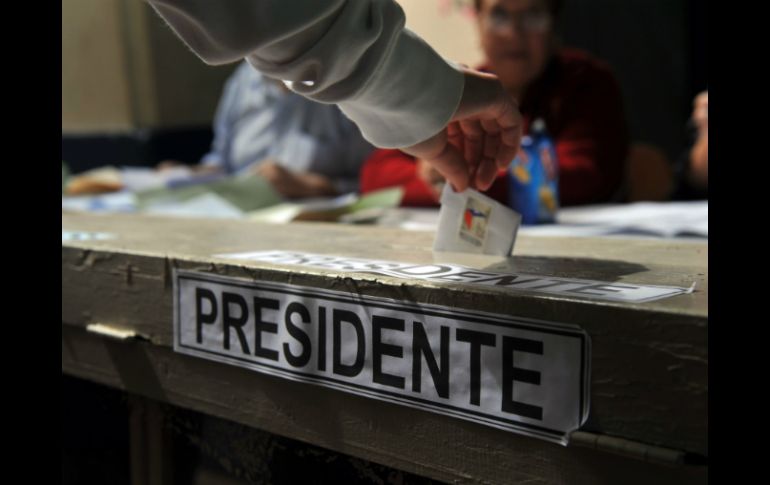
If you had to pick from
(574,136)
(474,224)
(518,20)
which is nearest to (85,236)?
(474,224)

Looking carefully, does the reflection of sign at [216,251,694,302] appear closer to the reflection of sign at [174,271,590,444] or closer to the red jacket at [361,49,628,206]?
the reflection of sign at [174,271,590,444]

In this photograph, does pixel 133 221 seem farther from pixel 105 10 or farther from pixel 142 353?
pixel 105 10

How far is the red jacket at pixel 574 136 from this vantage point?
156 cm

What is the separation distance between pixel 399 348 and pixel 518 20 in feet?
4.72

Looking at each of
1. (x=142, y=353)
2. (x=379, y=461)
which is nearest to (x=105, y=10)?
(x=142, y=353)

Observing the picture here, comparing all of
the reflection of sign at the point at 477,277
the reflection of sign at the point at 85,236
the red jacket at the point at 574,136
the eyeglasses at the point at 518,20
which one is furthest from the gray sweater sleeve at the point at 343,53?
the eyeglasses at the point at 518,20

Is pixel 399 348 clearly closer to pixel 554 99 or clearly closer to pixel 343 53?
pixel 343 53

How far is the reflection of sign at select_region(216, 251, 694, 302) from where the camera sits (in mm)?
475

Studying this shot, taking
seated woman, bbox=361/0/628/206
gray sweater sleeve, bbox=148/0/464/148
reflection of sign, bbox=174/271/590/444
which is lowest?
reflection of sign, bbox=174/271/590/444

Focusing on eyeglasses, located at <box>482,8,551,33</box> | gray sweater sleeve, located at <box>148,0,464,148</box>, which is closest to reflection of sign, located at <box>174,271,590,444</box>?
gray sweater sleeve, located at <box>148,0,464,148</box>

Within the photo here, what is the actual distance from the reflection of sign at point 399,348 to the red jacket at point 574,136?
87cm

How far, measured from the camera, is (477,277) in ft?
1.80

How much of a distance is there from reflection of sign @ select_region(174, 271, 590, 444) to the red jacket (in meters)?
0.87

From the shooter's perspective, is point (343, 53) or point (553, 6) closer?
point (343, 53)
